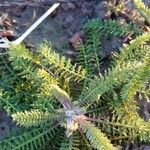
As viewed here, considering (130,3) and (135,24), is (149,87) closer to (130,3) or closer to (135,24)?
(135,24)

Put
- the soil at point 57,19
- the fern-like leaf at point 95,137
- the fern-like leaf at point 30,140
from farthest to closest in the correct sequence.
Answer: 1. the soil at point 57,19
2. the fern-like leaf at point 30,140
3. the fern-like leaf at point 95,137

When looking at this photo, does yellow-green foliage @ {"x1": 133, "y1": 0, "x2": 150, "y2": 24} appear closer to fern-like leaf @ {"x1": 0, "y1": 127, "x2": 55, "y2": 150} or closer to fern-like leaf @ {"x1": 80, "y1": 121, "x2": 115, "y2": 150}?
fern-like leaf @ {"x1": 80, "y1": 121, "x2": 115, "y2": 150}

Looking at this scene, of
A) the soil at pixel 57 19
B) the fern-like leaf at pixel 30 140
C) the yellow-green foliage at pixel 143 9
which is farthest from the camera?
the soil at pixel 57 19

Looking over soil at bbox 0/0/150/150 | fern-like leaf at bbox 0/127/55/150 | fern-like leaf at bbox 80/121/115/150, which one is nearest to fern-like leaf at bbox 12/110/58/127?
fern-like leaf at bbox 0/127/55/150

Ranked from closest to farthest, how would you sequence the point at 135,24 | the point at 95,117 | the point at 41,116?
the point at 41,116
the point at 95,117
the point at 135,24

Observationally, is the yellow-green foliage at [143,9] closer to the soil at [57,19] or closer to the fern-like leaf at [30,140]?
the soil at [57,19]

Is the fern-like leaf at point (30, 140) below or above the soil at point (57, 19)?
below

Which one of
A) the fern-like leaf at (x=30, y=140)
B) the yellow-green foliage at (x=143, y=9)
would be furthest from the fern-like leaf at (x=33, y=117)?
the yellow-green foliage at (x=143, y=9)

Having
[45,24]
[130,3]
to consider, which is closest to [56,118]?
[45,24]

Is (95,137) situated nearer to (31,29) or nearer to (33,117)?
(33,117)
